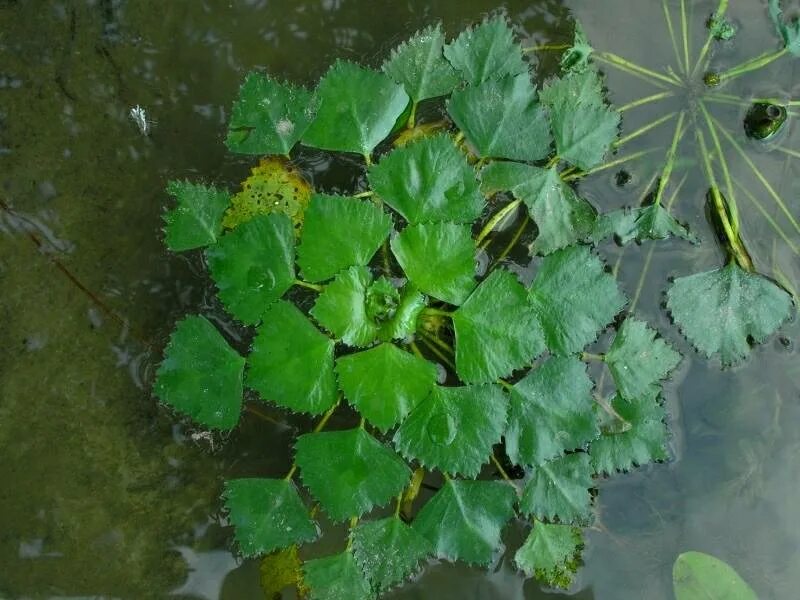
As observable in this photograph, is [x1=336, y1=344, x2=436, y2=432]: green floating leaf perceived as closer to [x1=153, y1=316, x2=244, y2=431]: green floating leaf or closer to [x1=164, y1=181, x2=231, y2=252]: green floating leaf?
[x1=153, y1=316, x2=244, y2=431]: green floating leaf

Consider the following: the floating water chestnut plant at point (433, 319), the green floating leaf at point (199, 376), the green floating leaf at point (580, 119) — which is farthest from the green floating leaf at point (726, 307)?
the green floating leaf at point (199, 376)

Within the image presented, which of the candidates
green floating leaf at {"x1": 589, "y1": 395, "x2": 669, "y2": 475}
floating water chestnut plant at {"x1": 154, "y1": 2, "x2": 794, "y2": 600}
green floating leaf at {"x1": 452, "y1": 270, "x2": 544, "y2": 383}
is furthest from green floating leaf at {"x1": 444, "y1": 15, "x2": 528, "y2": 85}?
green floating leaf at {"x1": 589, "y1": 395, "x2": 669, "y2": 475}

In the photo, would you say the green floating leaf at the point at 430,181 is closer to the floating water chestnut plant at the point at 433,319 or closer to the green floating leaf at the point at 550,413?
the floating water chestnut plant at the point at 433,319

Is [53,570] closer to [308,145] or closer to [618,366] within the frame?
[308,145]

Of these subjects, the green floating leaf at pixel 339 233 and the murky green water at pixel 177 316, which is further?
the murky green water at pixel 177 316

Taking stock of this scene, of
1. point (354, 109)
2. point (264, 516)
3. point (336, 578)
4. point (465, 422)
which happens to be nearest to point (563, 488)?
point (465, 422)
